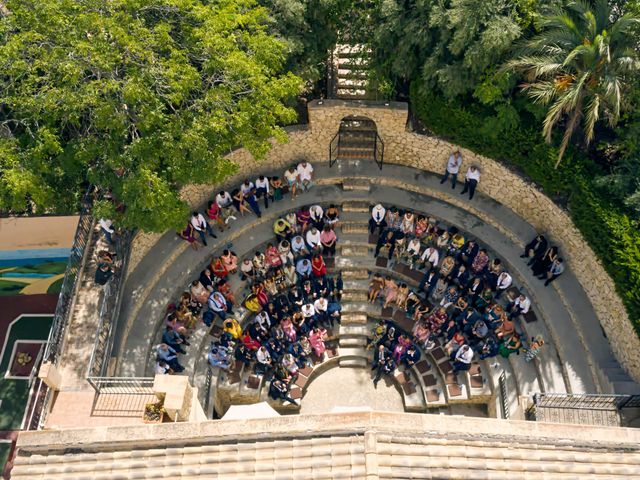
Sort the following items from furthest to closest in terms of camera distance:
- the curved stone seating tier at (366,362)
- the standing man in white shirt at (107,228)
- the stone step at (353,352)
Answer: the stone step at (353,352), the curved stone seating tier at (366,362), the standing man in white shirt at (107,228)

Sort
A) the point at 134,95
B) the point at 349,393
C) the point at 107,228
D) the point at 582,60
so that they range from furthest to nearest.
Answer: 1. the point at 349,393
2. the point at 107,228
3. the point at 582,60
4. the point at 134,95

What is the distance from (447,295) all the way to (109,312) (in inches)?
478

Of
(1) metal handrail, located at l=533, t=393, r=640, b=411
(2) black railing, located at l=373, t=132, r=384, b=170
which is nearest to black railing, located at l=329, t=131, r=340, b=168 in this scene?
(2) black railing, located at l=373, t=132, r=384, b=170

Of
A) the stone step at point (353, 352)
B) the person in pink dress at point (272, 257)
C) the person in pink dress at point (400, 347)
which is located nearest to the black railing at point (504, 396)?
the person in pink dress at point (400, 347)

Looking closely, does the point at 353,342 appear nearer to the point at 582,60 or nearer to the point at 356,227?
the point at 356,227

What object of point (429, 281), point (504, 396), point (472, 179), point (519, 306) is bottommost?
point (504, 396)

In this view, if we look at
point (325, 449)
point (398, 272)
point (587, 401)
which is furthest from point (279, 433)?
point (398, 272)

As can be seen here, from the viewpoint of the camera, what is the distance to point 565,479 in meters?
12.7

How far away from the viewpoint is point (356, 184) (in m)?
23.6

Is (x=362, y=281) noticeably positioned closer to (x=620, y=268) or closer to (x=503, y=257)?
(x=503, y=257)

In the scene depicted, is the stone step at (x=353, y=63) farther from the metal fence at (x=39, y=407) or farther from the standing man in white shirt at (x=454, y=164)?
the metal fence at (x=39, y=407)

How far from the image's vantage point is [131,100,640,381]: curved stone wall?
20062 millimetres

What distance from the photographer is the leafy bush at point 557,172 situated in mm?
18609

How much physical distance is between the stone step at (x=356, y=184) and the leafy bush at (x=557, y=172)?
3343 mm
